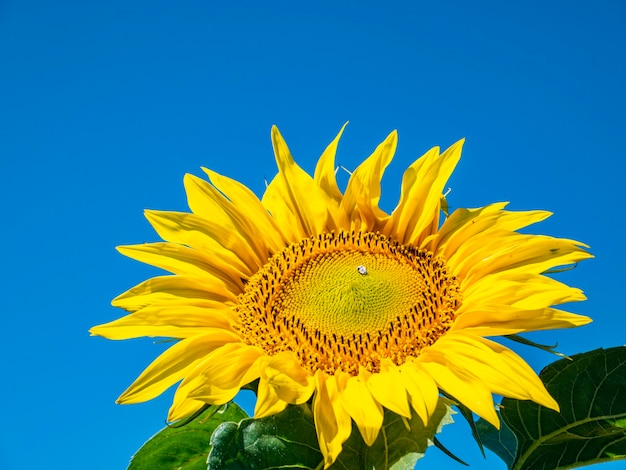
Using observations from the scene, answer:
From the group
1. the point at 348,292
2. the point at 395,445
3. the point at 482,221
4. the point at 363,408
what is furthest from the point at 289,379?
the point at 482,221

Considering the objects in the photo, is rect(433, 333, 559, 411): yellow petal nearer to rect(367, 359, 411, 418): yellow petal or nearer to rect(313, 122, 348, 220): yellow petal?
rect(367, 359, 411, 418): yellow petal

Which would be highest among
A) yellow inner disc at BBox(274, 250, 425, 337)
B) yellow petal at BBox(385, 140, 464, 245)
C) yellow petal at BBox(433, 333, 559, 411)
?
yellow petal at BBox(385, 140, 464, 245)

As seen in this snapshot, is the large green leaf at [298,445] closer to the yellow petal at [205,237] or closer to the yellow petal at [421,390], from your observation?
the yellow petal at [421,390]

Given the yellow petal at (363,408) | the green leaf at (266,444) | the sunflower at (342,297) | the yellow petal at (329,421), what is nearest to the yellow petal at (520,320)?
the sunflower at (342,297)

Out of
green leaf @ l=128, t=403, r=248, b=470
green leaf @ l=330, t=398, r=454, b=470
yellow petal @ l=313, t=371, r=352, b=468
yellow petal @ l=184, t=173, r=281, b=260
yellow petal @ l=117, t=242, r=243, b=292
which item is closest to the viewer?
yellow petal @ l=313, t=371, r=352, b=468

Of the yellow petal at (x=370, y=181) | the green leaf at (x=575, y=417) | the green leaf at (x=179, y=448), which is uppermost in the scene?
the yellow petal at (x=370, y=181)

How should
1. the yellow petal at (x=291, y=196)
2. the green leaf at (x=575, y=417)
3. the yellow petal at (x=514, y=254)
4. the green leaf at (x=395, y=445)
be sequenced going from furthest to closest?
the yellow petal at (x=291, y=196)
the yellow petal at (x=514, y=254)
the green leaf at (x=575, y=417)
the green leaf at (x=395, y=445)

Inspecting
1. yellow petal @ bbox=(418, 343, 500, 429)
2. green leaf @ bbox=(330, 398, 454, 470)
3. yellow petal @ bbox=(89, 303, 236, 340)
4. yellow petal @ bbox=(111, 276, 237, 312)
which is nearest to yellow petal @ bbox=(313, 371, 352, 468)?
green leaf @ bbox=(330, 398, 454, 470)

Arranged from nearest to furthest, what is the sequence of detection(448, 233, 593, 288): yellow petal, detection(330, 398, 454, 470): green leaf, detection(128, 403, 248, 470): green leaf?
detection(330, 398, 454, 470): green leaf → detection(128, 403, 248, 470): green leaf → detection(448, 233, 593, 288): yellow petal
